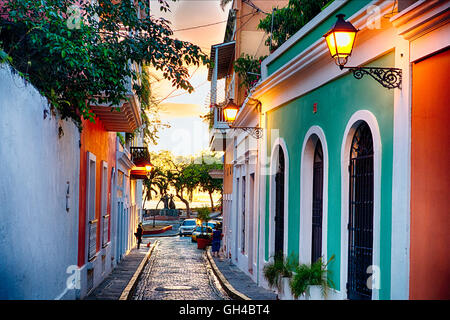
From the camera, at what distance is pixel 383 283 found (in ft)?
24.0

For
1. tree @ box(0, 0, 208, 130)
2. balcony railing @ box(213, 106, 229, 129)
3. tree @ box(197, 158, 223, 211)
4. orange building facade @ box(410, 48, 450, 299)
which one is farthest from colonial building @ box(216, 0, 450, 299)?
tree @ box(197, 158, 223, 211)

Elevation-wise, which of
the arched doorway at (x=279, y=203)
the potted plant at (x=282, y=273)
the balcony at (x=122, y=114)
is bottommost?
the potted plant at (x=282, y=273)

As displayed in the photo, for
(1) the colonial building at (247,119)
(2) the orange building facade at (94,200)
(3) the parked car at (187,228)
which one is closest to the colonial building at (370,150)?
(2) the orange building facade at (94,200)

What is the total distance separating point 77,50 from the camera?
8.76 meters

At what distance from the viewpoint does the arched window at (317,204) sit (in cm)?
1056

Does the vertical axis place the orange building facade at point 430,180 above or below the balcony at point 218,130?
below

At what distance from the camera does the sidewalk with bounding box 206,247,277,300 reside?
13.5m

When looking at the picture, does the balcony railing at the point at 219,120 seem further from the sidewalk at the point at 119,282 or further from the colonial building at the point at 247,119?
the sidewalk at the point at 119,282

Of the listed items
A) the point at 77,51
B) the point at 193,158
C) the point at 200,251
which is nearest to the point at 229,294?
the point at 77,51

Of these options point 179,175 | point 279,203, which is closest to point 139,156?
point 279,203

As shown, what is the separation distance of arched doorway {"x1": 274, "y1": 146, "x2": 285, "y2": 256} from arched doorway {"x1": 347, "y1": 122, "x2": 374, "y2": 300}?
438 cm

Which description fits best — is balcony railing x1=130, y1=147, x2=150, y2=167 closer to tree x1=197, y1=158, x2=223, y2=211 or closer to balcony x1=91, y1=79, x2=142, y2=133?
balcony x1=91, y1=79, x2=142, y2=133

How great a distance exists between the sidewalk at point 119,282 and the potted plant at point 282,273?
3.73 metres

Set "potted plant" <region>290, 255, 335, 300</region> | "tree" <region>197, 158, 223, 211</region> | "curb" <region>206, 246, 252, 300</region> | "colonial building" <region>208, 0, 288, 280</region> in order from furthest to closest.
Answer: "tree" <region>197, 158, 223, 211</region>, "colonial building" <region>208, 0, 288, 280</region>, "curb" <region>206, 246, 252, 300</region>, "potted plant" <region>290, 255, 335, 300</region>
